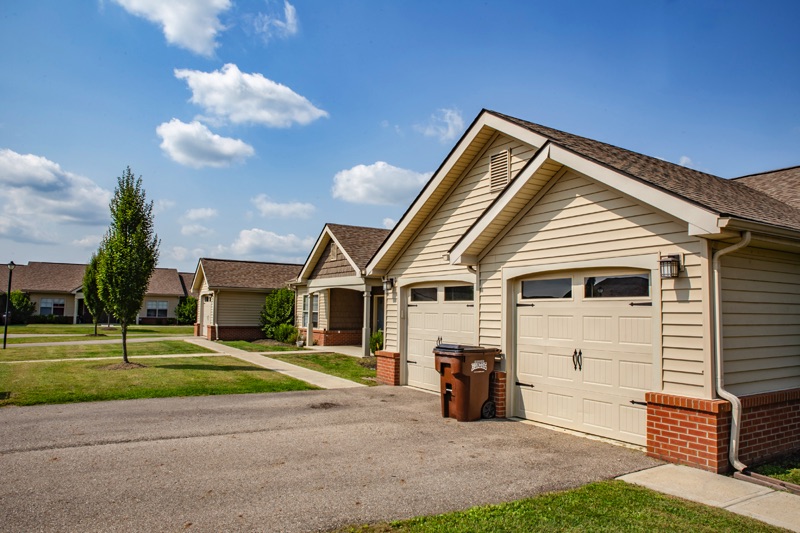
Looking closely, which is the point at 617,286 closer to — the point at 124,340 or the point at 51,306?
the point at 124,340

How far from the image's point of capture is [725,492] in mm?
5910

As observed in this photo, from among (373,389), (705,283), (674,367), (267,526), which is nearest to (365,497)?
(267,526)

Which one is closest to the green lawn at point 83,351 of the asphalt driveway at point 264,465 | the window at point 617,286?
the asphalt driveway at point 264,465

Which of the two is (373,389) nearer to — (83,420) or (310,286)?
(83,420)

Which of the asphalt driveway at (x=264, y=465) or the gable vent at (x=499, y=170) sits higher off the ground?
the gable vent at (x=499, y=170)

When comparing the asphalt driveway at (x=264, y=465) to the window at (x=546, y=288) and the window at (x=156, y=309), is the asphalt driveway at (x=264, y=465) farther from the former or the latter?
the window at (x=156, y=309)

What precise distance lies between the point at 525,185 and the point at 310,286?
17896 mm

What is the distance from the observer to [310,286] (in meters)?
25.8

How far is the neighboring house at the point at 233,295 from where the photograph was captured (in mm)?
30625

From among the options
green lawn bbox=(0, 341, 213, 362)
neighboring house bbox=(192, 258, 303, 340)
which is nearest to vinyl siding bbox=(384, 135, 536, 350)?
green lawn bbox=(0, 341, 213, 362)

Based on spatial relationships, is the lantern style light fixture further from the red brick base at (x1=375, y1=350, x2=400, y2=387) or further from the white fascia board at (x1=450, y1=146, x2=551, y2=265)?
the red brick base at (x1=375, y1=350, x2=400, y2=387)

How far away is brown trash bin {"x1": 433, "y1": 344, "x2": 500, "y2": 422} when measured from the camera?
31.1 ft

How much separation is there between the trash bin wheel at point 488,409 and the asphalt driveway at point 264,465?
415 millimetres

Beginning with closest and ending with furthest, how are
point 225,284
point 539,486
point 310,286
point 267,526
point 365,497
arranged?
point 267,526
point 365,497
point 539,486
point 310,286
point 225,284
